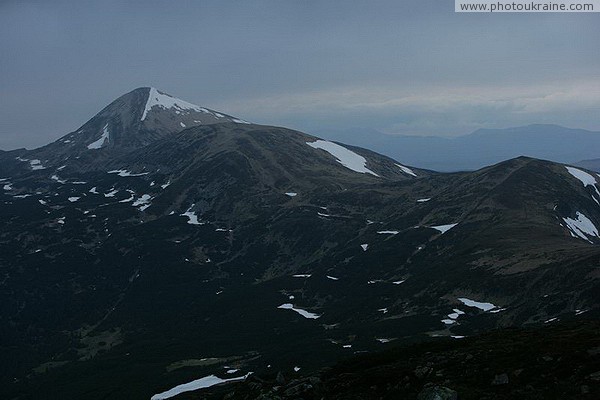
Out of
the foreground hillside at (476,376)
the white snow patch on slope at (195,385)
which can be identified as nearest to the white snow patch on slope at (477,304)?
the white snow patch on slope at (195,385)

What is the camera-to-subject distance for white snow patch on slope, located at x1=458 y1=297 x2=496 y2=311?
137 m

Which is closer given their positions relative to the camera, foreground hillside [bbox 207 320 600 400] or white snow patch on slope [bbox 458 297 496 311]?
foreground hillside [bbox 207 320 600 400]

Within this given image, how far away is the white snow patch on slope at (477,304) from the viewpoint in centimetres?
13669

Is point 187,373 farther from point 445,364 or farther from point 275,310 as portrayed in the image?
point 445,364

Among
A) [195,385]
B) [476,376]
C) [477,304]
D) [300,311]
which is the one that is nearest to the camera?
[476,376]

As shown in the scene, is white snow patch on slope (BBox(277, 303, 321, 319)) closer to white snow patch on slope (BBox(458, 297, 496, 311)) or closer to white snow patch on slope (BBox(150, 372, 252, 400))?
white snow patch on slope (BBox(458, 297, 496, 311))

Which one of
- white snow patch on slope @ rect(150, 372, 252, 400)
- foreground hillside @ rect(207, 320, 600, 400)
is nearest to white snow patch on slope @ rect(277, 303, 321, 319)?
white snow patch on slope @ rect(150, 372, 252, 400)

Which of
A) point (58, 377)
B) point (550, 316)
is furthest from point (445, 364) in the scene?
point (58, 377)

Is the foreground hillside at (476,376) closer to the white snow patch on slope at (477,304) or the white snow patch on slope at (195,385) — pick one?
the white snow patch on slope at (195,385)

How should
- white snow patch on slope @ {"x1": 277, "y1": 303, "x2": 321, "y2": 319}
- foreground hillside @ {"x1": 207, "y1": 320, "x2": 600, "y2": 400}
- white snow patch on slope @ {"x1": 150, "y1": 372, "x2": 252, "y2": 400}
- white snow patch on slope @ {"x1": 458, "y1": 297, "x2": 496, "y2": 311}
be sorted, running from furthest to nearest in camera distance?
white snow patch on slope @ {"x1": 277, "y1": 303, "x2": 321, "y2": 319}
white snow patch on slope @ {"x1": 458, "y1": 297, "x2": 496, "y2": 311}
white snow patch on slope @ {"x1": 150, "y1": 372, "x2": 252, "y2": 400}
foreground hillside @ {"x1": 207, "y1": 320, "x2": 600, "y2": 400}

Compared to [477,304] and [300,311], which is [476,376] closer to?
[477,304]

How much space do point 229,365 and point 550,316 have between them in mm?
82231

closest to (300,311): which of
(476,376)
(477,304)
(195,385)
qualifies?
(477,304)

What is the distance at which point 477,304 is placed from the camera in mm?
141500
